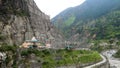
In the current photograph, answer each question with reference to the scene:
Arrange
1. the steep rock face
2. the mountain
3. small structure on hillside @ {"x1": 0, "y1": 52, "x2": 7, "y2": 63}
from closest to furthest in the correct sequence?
small structure on hillside @ {"x1": 0, "y1": 52, "x2": 7, "y2": 63}, the mountain, the steep rock face

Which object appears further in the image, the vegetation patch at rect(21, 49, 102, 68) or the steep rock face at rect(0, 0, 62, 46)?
the steep rock face at rect(0, 0, 62, 46)

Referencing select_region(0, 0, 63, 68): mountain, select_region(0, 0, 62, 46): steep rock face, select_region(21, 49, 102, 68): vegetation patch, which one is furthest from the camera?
select_region(0, 0, 62, 46): steep rock face

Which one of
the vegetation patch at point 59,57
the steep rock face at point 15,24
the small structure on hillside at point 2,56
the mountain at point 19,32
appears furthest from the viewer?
the steep rock face at point 15,24

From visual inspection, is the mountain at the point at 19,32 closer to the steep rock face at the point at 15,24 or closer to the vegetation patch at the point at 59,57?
the steep rock face at the point at 15,24

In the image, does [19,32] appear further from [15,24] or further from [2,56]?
[2,56]

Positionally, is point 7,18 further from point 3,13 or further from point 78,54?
point 78,54

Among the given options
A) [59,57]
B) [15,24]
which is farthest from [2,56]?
[15,24]

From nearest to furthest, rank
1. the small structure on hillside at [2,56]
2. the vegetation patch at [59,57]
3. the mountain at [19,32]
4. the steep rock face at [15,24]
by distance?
1. the small structure on hillside at [2,56]
2. the mountain at [19,32]
3. the vegetation patch at [59,57]
4. the steep rock face at [15,24]

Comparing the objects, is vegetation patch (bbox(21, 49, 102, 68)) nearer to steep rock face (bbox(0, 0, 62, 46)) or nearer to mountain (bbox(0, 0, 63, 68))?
mountain (bbox(0, 0, 63, 68))

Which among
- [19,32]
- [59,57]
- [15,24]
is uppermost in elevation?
[15,24]

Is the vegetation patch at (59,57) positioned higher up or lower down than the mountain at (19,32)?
lower down

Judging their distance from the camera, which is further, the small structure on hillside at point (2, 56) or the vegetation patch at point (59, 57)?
the vegetation patch at point (59, 57)

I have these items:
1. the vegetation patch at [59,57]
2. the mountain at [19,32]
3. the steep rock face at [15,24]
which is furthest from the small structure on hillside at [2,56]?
the steep rock face at [15,24]

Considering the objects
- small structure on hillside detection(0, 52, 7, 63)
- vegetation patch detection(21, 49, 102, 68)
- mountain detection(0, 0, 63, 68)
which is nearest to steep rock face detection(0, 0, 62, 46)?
mountain detection(0, 0, 63, 68)
